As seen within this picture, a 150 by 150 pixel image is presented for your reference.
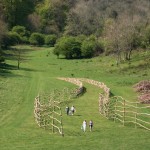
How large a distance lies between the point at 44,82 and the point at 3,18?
9714 cm

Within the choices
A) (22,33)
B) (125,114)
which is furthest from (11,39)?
(125,114)

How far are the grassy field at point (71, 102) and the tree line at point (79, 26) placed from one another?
4.15m

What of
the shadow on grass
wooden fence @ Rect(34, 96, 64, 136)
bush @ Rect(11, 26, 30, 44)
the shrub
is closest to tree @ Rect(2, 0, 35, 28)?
bush @ Rect(11, 26, 30, 44)

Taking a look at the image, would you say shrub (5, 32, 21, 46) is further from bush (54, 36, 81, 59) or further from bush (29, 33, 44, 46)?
bush (54, 36, 81, 59)

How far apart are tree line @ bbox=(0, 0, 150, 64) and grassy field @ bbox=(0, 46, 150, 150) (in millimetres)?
4146

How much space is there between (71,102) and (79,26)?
317 ft

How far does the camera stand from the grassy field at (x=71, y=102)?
30.4 m

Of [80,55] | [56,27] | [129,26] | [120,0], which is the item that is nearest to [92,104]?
[129,26]

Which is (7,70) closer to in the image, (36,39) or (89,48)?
(89,48)

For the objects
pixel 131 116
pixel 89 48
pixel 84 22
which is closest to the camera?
pixel 131 116

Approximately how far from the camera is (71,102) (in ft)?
177

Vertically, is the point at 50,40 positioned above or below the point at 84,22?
below

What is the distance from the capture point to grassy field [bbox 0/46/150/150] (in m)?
30.4

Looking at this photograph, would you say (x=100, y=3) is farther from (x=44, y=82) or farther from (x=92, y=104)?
(x=92, y=104)
